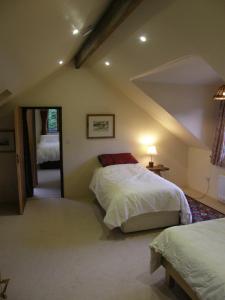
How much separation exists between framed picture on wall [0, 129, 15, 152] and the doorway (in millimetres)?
315

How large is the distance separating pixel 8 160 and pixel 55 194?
1242mm

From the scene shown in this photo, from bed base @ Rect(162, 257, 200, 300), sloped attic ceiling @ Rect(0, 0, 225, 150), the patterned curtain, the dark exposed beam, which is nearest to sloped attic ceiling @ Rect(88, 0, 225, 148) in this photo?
sloped attic ceiling @ Rect(0, 0, 225, 150)

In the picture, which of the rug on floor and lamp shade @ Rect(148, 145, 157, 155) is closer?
the rug on floor

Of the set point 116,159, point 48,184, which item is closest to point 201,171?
Result: point 116,159

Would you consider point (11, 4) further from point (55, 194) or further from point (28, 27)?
point (55, 194)

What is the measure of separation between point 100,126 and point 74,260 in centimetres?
298

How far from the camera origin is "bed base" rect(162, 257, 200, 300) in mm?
2098

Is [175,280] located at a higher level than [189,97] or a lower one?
lower

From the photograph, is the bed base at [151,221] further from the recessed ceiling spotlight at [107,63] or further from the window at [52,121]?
the window at [52,121]

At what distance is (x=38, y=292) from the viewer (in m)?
2.45

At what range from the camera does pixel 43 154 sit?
7.79m

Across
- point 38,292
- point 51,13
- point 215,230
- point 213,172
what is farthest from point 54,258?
point 213,172

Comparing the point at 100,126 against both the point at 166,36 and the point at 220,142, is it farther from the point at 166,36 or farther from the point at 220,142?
the point at 166,36

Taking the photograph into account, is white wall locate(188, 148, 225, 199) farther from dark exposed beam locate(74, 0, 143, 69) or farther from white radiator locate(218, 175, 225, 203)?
dark exposed beam locate(74, 0, 143, 69)
